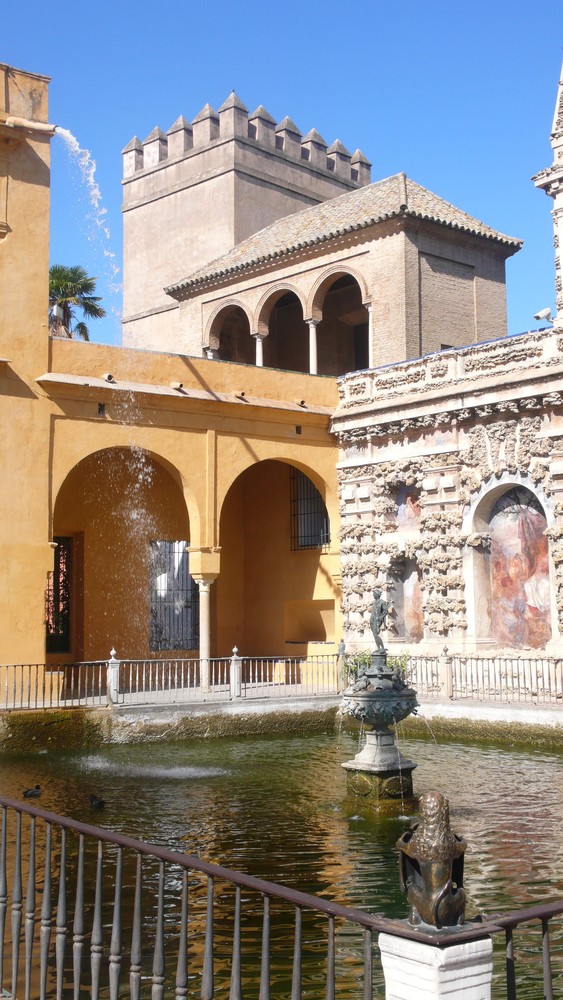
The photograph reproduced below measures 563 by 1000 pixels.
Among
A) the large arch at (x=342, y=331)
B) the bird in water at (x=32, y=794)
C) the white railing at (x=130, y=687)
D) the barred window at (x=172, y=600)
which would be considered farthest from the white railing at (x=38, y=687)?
the large arch at (x=342, y=331)

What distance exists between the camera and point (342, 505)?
22.6 m

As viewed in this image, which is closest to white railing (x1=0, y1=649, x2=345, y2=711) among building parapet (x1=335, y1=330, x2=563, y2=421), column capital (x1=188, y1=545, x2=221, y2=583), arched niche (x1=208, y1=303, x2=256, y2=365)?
column capital (x1=188, y1=545, x2=221, y2=583)

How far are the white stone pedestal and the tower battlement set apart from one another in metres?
31.2

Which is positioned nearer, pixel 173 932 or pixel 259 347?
pixel 173 932

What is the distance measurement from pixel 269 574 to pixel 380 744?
41.8ft

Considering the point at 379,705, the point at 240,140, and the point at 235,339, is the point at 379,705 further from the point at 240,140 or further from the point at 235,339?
the point at 240,140

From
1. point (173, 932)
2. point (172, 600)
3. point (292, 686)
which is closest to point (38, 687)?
point (292, 686)

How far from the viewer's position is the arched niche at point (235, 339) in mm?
29359

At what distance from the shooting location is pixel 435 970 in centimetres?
368

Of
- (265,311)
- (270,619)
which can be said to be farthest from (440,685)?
(265,311)

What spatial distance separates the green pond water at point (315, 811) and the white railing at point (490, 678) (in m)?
1.88

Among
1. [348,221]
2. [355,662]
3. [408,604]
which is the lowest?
[355,662]

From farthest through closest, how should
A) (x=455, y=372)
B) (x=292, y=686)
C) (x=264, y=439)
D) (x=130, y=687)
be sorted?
(x=264, y=439), (x=292, y=686), (x=455, y=372), (x=130, y=687)

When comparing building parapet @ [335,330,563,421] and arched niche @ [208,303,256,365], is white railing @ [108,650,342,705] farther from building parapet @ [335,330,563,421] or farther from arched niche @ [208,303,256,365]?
arched niche @ [208,303,256,365]
